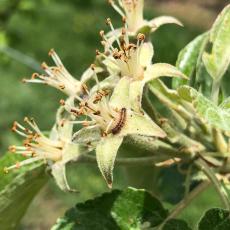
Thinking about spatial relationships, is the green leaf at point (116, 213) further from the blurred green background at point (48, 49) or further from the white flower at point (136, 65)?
the blurred green background at point (48, 49)

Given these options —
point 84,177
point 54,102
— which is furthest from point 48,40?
point 84,177

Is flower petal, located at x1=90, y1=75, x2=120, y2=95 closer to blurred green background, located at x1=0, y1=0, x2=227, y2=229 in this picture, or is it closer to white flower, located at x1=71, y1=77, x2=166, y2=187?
white flower, located at x1=71, y1=77, x2=166, y2=187

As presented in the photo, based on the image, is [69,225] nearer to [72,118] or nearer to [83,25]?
[72,118]

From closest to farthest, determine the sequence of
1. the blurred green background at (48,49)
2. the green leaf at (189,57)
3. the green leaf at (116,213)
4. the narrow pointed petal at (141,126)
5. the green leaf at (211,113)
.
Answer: the green leaf at (211,113)
the narrow pointed petal at (141,126)
the green leaf at (116,213)
the green leaf at (189,57)
the blurred green background at (48,49)

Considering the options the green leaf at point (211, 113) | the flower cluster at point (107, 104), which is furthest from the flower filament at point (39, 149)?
the green leaf at point (211, 113)

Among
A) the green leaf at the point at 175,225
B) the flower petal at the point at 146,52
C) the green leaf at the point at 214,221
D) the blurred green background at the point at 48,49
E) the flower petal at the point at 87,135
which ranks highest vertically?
the flower petal at the point at 146,52
